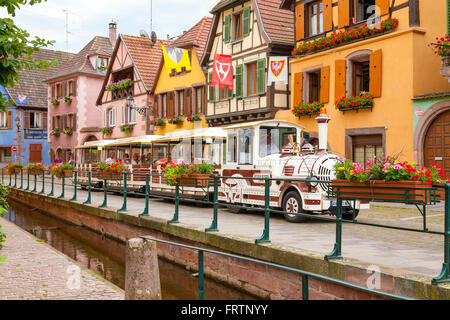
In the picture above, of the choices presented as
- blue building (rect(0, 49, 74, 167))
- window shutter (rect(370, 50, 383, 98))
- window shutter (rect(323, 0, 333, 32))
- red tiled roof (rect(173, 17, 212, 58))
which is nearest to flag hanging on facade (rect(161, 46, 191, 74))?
red tiled roof (rect(173, 17, 212, 58))

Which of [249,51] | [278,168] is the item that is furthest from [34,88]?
[278,168]

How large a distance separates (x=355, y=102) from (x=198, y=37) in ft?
44.5

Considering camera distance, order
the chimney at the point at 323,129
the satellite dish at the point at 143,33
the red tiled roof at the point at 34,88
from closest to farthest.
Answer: the chimney at the point at 323,129 → the satellite dish at the point at 143,33 → the red tiled roof at the point at 34,88

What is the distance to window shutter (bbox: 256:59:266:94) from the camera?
22766 millimetres

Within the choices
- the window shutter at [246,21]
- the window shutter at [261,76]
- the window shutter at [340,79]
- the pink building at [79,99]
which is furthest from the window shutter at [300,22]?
the pink building at [79,99]

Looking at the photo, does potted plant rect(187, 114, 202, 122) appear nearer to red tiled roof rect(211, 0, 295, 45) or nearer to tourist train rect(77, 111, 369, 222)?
red tiled roof rect(211, 0, 295, 45)

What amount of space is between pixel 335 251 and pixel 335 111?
43.6 feet

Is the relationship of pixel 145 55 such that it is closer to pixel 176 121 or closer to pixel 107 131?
pixel 107 131

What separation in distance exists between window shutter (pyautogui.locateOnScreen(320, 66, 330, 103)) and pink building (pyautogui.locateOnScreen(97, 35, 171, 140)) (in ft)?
51.2

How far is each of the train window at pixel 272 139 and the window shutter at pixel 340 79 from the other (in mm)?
6289

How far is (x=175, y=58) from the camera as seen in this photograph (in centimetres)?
2722

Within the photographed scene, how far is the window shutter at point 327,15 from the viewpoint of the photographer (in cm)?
1942

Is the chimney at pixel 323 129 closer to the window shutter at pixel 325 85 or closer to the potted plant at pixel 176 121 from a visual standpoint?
the window shutter at pixel 325 85
